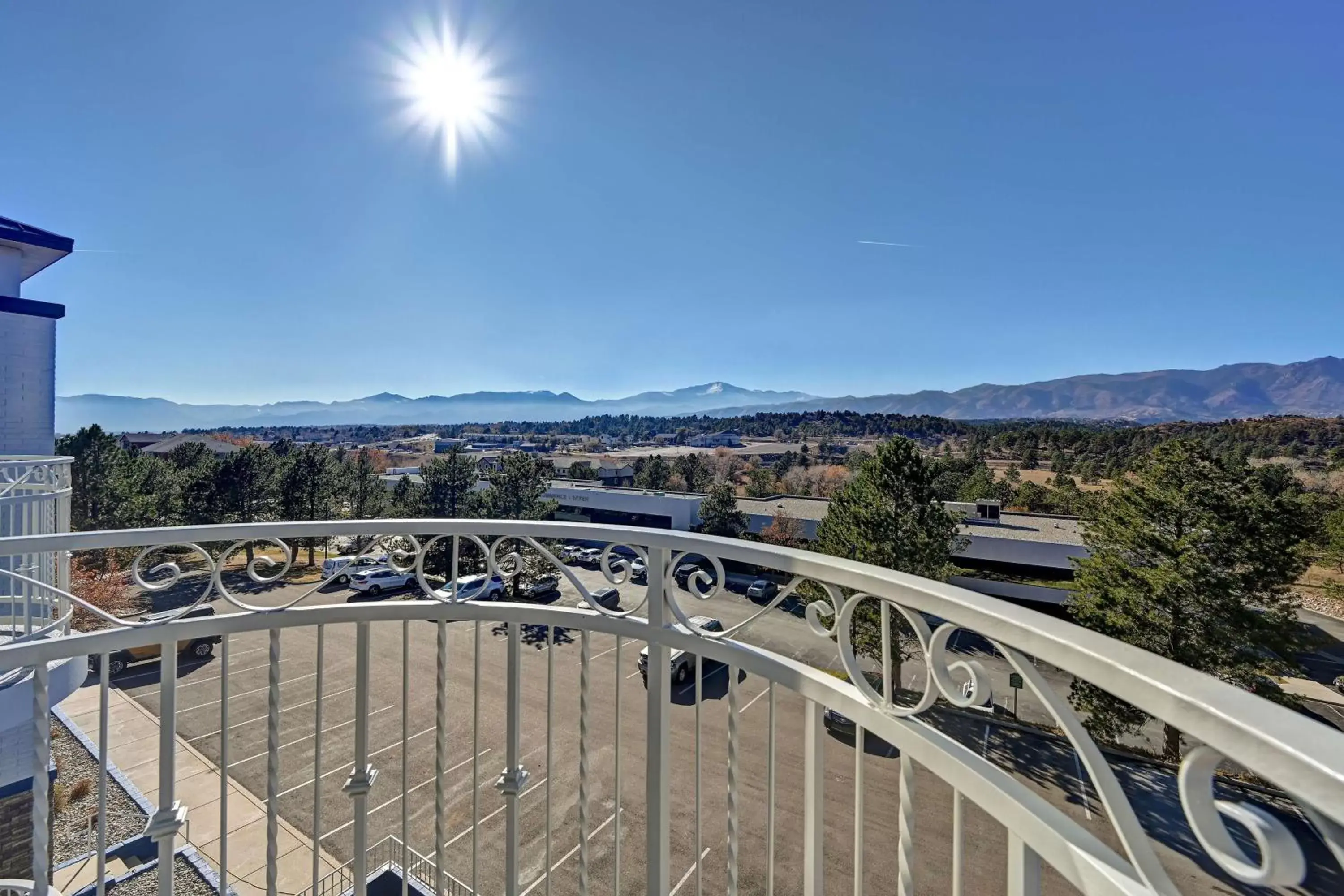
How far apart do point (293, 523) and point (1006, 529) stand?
17.8 m

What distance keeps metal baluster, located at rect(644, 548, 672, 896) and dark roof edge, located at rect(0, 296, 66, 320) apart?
586 cm

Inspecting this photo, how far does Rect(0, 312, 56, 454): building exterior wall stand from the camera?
4332 millimetres

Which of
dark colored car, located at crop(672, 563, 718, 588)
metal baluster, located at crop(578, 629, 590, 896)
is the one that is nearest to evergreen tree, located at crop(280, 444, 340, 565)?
metal baluster, located at crop(578, 629, 590, 896)

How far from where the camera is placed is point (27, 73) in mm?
4586

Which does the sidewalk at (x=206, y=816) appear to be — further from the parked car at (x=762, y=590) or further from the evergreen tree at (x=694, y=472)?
the evergreen tree at (x=694, y=472)

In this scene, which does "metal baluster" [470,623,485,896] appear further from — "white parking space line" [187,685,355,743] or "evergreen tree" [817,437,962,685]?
"evergreen tree" [817,437,962,685]

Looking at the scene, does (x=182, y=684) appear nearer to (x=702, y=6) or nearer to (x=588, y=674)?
(x=588, y=674)

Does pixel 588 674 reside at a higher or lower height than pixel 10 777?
higher

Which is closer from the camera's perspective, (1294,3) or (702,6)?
(1294,3)

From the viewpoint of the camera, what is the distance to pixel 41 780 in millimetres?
1481

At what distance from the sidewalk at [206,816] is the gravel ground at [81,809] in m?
0.20

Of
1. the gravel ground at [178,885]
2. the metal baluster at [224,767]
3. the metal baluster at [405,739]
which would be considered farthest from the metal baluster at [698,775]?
the gravel ground at [178,885]

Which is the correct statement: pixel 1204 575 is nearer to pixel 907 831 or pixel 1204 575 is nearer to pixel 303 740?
pixel 907 831

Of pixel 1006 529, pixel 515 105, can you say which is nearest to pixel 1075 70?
pixel 515 105
